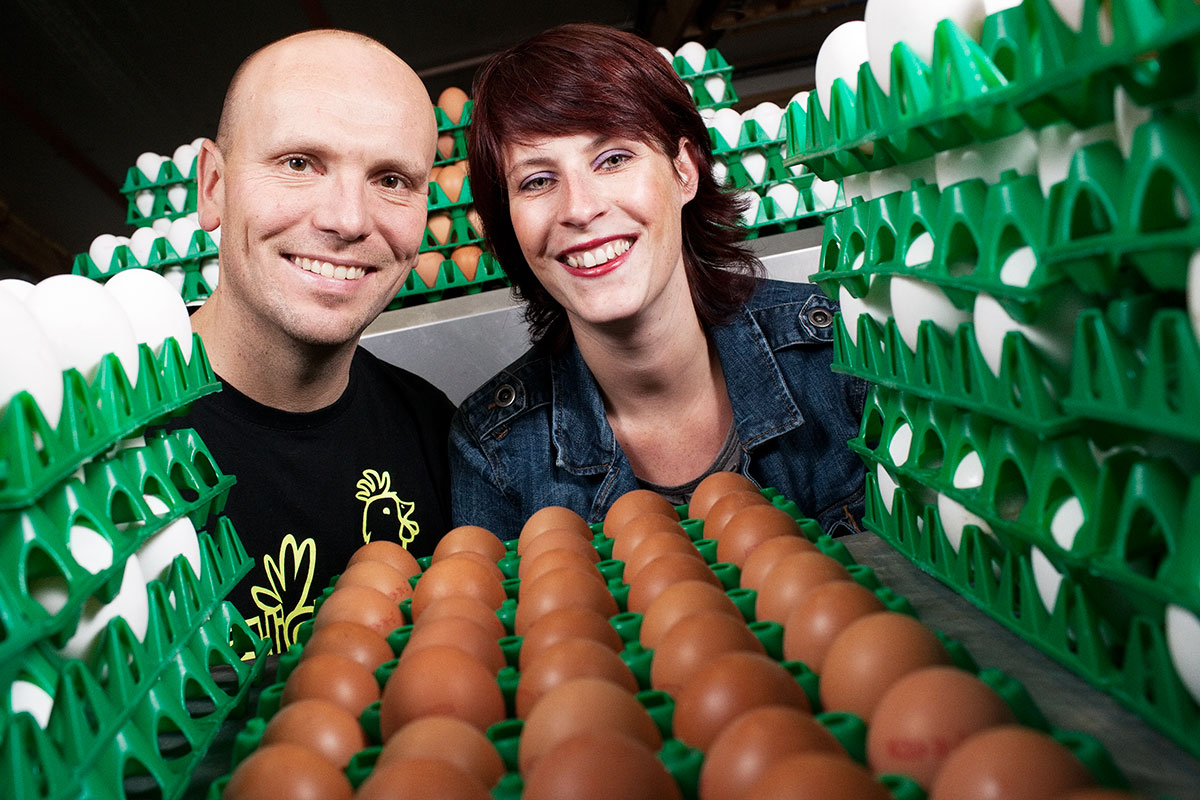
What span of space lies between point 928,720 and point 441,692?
35 cm

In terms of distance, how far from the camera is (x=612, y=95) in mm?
1594

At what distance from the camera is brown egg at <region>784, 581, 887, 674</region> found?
0.72 meters

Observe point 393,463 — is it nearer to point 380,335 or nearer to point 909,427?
point 380,335

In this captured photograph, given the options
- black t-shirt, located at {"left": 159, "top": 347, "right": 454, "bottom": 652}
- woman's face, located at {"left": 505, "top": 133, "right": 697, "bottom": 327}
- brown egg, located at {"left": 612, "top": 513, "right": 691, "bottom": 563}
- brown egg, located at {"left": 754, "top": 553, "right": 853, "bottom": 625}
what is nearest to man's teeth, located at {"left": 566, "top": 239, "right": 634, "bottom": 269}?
woman's face, located at {"left": 505, "top": 133, "right": 697, "bottom": 327}

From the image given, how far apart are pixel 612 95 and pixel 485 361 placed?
3.10 feet

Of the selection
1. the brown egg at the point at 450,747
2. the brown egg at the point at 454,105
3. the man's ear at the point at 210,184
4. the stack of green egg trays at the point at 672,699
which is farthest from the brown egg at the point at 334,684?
the brown egg at the point at 454,105

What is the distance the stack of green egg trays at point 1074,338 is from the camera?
1.61ft

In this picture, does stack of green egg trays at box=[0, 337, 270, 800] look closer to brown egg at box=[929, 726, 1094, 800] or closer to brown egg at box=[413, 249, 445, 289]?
brown egg at box=[929, 726, 1094, 800]

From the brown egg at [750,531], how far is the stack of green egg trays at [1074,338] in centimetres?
14

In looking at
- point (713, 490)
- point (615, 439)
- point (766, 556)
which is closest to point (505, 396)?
point (615, 439)

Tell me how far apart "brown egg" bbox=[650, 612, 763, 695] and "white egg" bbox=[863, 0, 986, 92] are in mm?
452

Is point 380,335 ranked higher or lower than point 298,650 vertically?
higher

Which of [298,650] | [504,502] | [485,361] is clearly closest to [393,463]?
[504,502]

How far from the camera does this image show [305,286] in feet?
5.49
